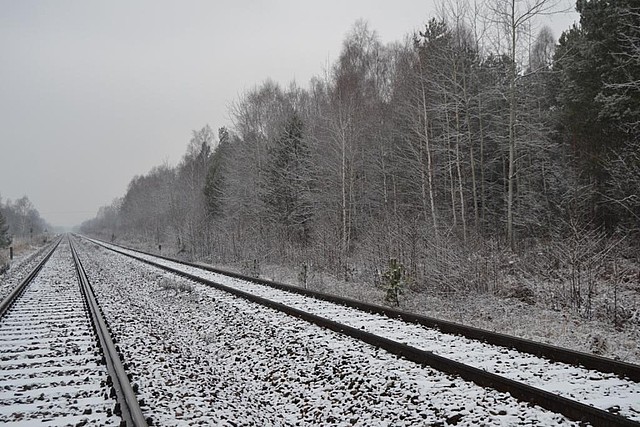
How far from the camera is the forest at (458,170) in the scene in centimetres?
1413

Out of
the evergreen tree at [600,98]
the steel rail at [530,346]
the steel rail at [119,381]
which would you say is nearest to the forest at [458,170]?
the evergreen tree at [600,98]

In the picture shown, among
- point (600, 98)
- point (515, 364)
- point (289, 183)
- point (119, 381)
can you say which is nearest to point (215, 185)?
point (289, 183)

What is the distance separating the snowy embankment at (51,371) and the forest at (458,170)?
26.5 feet

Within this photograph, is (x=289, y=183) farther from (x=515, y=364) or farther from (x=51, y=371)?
(x=515, y=364)

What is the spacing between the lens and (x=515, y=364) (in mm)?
6277

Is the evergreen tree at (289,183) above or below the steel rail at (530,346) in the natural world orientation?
above

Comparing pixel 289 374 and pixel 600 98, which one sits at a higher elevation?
pixel 600 98

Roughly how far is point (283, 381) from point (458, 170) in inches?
656

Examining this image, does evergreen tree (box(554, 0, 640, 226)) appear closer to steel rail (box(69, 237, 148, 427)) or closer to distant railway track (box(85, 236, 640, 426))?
distant railway track (box(85, 236, 640, 426))

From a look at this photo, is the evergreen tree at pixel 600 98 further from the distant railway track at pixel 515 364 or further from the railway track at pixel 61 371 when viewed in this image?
the railway track at pixel 61 371

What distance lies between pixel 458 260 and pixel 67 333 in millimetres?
10956

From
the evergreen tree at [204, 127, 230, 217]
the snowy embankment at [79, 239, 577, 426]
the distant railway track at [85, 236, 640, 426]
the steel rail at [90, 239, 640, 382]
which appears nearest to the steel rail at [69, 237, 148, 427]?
the snowy embankment at [79, 239, 577, 426]

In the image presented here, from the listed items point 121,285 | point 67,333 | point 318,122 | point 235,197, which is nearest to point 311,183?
point 318,122

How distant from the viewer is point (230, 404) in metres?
5.82
